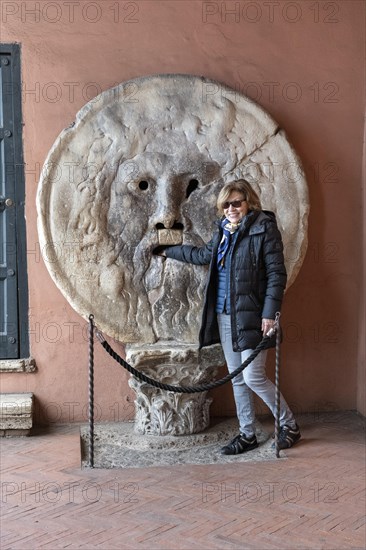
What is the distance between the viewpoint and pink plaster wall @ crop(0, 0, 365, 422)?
17.5 ft

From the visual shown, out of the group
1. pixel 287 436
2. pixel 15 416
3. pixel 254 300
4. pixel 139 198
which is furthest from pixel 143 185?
pixel 287 436

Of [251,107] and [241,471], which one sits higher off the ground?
[251,107]

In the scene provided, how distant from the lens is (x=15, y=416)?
17.4ft

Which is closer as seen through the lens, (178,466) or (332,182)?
(178,466)

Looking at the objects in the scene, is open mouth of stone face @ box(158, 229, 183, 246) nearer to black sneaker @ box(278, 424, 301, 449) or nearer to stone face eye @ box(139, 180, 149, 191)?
stone face eye @ box(139, 180, 149, 191)

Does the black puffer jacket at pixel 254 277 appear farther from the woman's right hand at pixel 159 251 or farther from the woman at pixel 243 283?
the woman's right hand at pixel 159 251

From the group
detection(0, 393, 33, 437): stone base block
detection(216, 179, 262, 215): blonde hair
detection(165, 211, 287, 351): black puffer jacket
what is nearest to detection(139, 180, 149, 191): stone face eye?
detection(216, 179, 262, 215): blonde hair

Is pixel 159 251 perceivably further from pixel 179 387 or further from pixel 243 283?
pixel 179 387

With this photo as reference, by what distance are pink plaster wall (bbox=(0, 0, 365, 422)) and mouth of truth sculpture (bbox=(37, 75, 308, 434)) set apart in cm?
26

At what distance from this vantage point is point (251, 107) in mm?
5336

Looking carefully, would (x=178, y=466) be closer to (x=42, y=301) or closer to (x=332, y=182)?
(x=42, y=301)

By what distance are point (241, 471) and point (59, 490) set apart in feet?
3.48

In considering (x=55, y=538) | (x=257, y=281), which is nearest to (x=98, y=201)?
(x=257, y=281)

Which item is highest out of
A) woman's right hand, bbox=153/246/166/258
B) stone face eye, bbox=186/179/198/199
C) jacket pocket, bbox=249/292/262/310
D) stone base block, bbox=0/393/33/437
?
stone face eye, bbox=186/179/198/199
